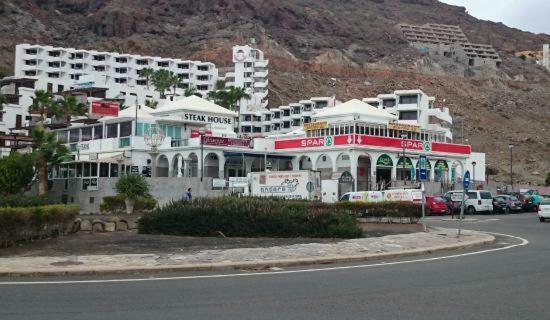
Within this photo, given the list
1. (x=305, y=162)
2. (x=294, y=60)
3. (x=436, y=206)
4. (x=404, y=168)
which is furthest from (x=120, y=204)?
(x=294, y=60)

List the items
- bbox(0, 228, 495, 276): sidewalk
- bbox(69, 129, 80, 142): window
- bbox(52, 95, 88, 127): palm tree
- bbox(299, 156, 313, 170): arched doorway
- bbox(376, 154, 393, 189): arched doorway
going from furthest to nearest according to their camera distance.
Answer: bbox(52, 95, 88, 127): palm tree → bbox(69, 129, 80, 142): window → bbox(299, 156, 313, 170): arched doorway → bbox(376, 154, 393, 189): arched doorway → bbox(0, 228, 495, 276): sidewalk

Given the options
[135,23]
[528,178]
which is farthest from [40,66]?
[528,178]

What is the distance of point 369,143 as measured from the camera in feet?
201

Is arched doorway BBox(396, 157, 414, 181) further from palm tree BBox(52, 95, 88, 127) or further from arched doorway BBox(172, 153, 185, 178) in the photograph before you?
palm tree BBox(52, 95, 88, 127)

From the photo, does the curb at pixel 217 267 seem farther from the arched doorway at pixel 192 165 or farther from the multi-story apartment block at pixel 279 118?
the multi-story apartment block at pixel 279 118

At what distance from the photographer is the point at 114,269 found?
14.3 meters

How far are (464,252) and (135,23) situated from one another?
583 feet

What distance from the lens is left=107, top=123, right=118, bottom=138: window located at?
209 feet

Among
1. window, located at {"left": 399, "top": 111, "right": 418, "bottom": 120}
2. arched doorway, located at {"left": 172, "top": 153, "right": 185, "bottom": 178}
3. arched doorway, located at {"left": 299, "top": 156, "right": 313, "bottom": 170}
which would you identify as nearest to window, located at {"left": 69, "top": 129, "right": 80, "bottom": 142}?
arched doorway, located at {"left": 172, "top": 153, "right": 185, "bottom": 178}

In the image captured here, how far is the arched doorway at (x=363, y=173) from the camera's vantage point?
208 ft

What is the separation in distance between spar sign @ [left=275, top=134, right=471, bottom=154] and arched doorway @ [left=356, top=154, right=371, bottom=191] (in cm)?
195

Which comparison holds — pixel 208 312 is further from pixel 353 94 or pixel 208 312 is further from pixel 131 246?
pixel 353 94

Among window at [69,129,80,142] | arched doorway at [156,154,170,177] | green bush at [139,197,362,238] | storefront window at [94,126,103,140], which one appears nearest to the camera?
green bush at [139,197,362,238]

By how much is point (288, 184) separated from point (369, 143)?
21.7 meters
